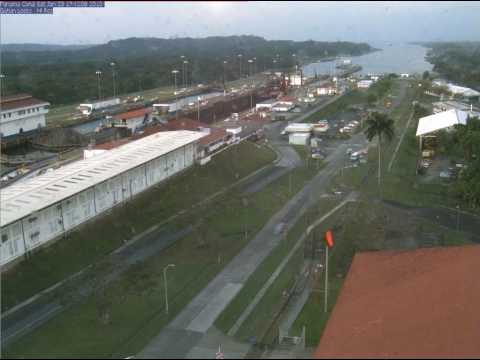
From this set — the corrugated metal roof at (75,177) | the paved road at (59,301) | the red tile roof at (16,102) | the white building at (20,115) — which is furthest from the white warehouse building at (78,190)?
the red tile roof at (16,102)

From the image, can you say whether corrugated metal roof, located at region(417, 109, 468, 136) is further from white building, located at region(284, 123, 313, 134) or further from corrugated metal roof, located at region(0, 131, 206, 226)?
corrugated metal roof, located at region(0, 131, 206, 226)

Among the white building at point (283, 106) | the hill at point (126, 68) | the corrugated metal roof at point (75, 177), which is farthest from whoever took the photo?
the hill at point (126, 68)

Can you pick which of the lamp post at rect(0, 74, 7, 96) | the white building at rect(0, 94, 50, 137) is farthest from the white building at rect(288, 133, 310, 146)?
the lamp post at rect(0, 74, 7, 96)

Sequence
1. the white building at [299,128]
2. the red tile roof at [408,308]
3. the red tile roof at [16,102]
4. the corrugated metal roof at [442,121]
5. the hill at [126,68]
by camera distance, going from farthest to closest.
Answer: the hill at [126,68] < the white building at [299,128] < the red tile roof at [16,102] < the corrugated metal roof at [442,121] < the red tile roof at [408,308]

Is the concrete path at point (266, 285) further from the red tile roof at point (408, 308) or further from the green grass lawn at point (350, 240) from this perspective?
the red tile roof at point (408, 308)

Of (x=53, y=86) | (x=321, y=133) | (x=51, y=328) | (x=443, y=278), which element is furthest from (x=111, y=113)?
(x=443, y=278)

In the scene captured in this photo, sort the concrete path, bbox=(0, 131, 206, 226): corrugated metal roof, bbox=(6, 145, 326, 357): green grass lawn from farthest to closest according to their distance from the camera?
bbox=(0, 131, 206, 226): corrugated metal roof < the concrete path < bbox=(6, 145, 326, 357): green grass lawn

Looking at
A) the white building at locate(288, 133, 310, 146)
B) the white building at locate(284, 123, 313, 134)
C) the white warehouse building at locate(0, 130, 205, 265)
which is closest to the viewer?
the white warehouse building at locate(0, 130, 205, 265)

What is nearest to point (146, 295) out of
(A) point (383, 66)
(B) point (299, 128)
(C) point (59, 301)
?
(C) point (59, 301)
